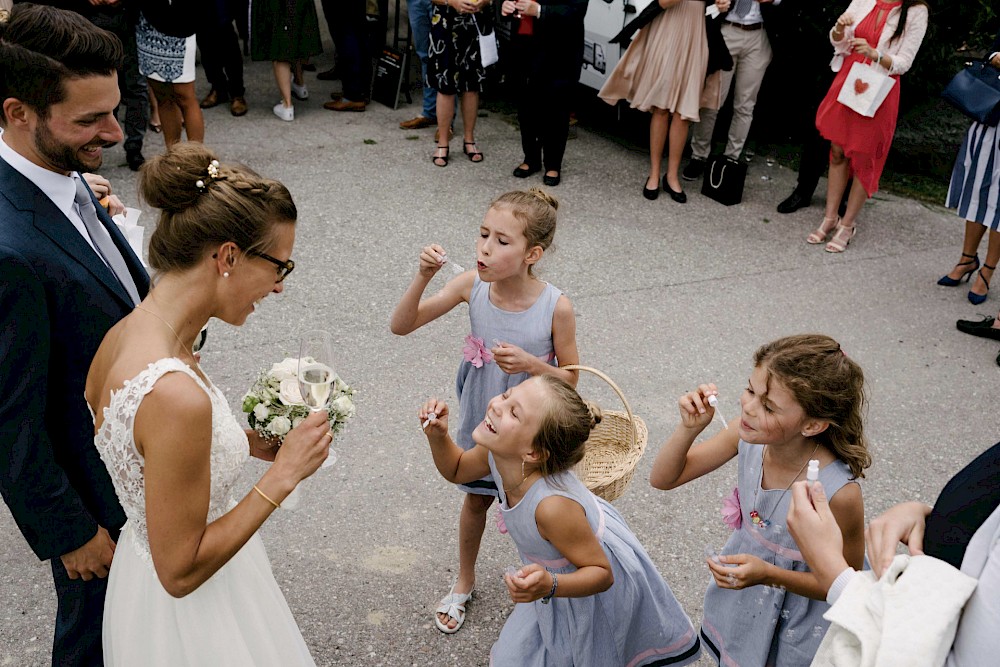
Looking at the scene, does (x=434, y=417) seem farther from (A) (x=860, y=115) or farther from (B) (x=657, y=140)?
(B) (x=657, y=140)

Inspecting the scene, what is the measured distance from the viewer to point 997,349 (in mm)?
5516

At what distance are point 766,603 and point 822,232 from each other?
4.72m

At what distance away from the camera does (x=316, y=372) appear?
237cm

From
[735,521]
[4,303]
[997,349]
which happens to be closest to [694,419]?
[735,521]

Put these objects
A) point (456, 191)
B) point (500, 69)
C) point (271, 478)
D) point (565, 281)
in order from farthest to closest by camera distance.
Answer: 1. point (500, 69)
2. point (456, 191)
3. point (565, 281)
4. point (271, 478)

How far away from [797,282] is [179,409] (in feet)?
16.6

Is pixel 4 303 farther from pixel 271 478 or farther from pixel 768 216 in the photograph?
pixel 768 216

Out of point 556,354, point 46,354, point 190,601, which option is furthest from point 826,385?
point 46,354

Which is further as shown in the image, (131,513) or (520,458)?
(520,458)

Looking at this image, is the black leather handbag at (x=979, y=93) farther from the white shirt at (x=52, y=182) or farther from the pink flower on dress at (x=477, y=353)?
the white shirt at (x=52, y=182)

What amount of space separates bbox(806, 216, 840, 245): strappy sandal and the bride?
5325mm

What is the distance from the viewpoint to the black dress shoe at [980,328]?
5.59m

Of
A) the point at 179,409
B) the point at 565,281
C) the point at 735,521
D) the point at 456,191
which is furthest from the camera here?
the point at 456,191

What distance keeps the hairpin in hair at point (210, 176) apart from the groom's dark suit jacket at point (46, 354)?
44 centimetres
